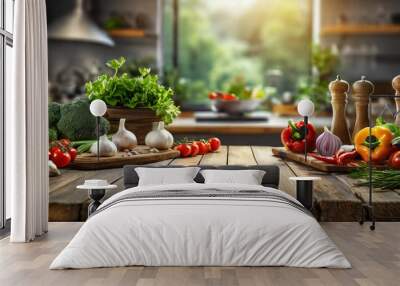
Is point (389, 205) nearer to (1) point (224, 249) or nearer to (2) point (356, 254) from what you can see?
(2) point (356, 254)

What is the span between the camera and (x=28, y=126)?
154 inches

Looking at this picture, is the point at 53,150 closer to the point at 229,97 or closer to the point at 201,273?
the point at 201,273

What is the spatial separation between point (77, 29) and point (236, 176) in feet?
18.5

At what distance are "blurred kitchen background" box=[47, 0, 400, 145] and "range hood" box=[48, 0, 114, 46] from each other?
13mm

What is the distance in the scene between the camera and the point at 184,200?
349cm

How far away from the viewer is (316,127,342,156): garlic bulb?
14.9 feet

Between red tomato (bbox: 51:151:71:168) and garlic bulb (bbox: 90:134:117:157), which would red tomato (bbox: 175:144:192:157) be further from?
red tomato (bbox: 51:151:71:168)

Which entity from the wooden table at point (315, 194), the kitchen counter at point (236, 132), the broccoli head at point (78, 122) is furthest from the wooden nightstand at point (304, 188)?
the kitchen counter at point (236, 132)

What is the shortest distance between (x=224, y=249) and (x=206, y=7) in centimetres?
696

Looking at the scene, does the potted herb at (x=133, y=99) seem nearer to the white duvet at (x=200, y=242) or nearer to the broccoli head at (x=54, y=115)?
the broccoli head at (x=54, y=115)

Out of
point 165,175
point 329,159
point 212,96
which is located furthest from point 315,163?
point 212,96

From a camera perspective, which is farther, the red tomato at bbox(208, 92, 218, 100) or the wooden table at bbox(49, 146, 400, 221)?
the red tomato at bbox(208, 92, 218, 100)

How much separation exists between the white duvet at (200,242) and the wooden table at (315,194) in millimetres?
580

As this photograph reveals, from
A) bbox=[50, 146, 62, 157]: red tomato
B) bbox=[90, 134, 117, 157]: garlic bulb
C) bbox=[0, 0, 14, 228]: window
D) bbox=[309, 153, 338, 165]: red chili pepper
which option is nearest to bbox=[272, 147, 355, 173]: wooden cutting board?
bbox=[309, 153, 338, 165]: red chili pepper
